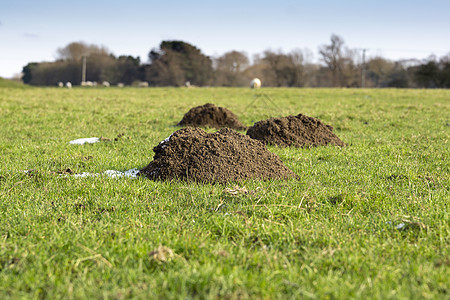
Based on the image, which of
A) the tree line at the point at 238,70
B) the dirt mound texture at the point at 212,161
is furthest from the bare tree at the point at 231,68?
the dirt mound texture at the point at 212,161

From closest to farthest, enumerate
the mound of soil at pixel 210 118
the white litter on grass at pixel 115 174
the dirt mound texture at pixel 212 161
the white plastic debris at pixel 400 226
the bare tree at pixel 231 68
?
the white plastic debris at pixel 400 226, the dirt mound texture at pixel 212 161, the white litter on grass at pixel 115 174, the mound of soil at pixel 210 118, the bare tree at pixel 231 68

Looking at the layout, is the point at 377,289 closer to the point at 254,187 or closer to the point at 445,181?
the point at 254,187

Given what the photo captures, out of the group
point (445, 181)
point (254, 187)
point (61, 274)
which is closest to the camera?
point (61, 274)

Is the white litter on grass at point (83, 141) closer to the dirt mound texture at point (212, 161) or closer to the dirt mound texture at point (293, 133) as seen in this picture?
the dirt mound texture at point (293, 133)

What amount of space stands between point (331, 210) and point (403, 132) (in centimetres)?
849

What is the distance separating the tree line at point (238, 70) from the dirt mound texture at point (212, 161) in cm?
6707

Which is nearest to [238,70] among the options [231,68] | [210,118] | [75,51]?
[231,68]

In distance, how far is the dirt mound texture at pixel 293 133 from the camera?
888 cm

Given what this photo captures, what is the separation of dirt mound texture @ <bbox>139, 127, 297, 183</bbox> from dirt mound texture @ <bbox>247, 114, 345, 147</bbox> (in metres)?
2.84

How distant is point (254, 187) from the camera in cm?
511

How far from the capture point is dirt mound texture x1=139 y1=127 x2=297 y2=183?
18.1ft

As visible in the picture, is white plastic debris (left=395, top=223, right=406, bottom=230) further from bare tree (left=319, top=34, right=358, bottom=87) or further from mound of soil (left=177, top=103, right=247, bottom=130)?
bare tree (left=319, top=34, right=358, bottom=87)

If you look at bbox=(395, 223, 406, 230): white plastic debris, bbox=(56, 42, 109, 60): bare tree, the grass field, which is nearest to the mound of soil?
the grass field

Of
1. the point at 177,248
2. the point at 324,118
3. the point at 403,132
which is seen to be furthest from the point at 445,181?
the point at 324,118
